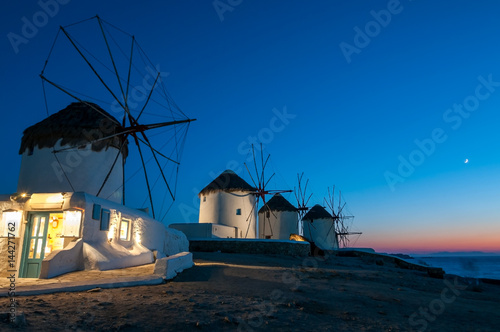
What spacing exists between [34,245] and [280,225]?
27519mm

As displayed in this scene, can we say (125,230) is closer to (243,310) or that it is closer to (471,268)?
(243,310)

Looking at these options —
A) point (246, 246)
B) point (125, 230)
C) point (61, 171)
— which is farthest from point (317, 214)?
point (125, 230)

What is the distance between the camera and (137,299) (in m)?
5.64

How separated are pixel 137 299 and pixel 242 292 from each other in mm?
2382

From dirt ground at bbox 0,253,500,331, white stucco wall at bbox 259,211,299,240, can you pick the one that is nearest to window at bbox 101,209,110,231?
dirt ground at bbox 0,253,500,331

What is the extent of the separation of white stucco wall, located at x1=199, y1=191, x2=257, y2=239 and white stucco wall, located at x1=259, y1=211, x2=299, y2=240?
472 centimetres

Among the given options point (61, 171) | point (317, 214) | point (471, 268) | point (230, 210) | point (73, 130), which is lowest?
point (471, 268)

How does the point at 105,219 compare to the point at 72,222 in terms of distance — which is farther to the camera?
the point at 105,219

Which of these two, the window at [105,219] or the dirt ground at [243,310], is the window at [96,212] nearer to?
the window at [105,219]

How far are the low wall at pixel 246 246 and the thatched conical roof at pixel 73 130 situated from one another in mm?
9499

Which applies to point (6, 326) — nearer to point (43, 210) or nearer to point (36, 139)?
point (43, 210)

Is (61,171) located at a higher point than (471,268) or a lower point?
higher

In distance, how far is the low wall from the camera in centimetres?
2234

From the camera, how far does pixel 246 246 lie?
22.4 metres
